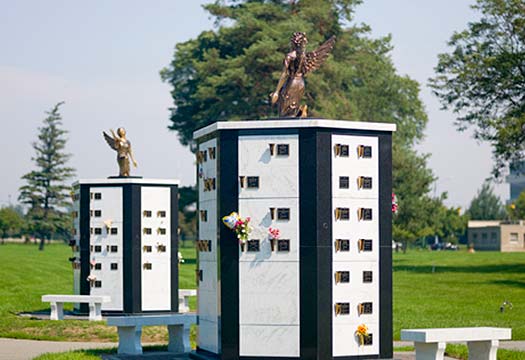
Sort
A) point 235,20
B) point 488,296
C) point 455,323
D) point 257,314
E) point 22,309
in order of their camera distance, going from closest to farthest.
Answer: point 257,314 → point 455,323 → point 22,309 → point 488,296 → point 235,20

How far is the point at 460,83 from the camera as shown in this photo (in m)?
57.7

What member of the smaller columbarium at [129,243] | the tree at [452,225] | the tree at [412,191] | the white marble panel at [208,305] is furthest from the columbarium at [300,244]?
the tree at [452,225]

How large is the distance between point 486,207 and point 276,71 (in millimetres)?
101265

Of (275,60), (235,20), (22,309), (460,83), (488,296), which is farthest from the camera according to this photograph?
(235,20)

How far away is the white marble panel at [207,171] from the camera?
23500 mm

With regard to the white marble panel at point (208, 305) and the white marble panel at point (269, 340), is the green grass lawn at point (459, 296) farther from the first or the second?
the white marble panel at point (269, 340)

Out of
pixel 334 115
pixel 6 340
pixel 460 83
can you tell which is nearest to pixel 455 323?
pixel 6 340

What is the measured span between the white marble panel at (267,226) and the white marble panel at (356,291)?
3.19 feet

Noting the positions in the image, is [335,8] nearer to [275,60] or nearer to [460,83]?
[275,60]

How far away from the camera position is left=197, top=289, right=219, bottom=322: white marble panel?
23141 millimetres

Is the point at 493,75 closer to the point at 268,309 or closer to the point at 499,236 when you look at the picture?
the point at 268,309

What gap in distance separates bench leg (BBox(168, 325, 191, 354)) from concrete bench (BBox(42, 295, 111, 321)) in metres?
8.22

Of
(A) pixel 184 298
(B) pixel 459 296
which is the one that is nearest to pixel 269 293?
(A) pixel 184 298

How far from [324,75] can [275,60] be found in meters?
4.96
